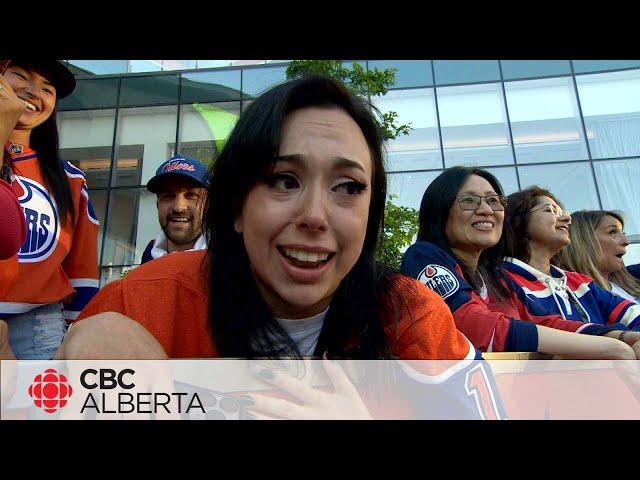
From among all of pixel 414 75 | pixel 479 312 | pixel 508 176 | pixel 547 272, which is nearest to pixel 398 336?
pixel 479 312

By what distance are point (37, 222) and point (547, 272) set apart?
2.82 meters

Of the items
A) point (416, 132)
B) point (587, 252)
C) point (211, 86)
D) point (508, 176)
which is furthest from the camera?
point (211, 86)

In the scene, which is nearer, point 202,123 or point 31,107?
point 31,107

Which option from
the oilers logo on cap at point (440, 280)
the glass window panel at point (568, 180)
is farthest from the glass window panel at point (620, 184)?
the oilers logo on cap at point (440, 280)

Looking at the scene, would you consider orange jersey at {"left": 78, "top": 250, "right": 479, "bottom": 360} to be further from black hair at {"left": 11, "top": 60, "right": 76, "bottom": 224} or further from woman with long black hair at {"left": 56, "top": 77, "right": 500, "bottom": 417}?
black hair at {"left": 11, "top": 60, "right": 76, "bottom": 224}

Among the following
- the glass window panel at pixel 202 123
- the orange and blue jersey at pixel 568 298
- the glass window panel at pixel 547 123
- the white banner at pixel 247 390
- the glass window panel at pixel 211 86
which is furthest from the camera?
the glass window panel at pixel 211 86

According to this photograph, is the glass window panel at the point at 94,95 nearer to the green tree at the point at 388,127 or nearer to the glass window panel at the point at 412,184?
the green tree at the point at 388,127

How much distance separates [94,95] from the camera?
11656 millimetres

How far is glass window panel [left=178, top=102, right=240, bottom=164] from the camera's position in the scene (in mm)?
11164

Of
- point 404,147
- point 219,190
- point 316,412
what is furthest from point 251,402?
point 404,147

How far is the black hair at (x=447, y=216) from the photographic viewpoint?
8.49 ft

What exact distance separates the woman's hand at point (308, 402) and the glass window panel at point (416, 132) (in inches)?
371

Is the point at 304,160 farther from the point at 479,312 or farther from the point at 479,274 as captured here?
the point at 479,274

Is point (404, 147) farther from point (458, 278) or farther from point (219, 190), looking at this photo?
point (219, 190)
